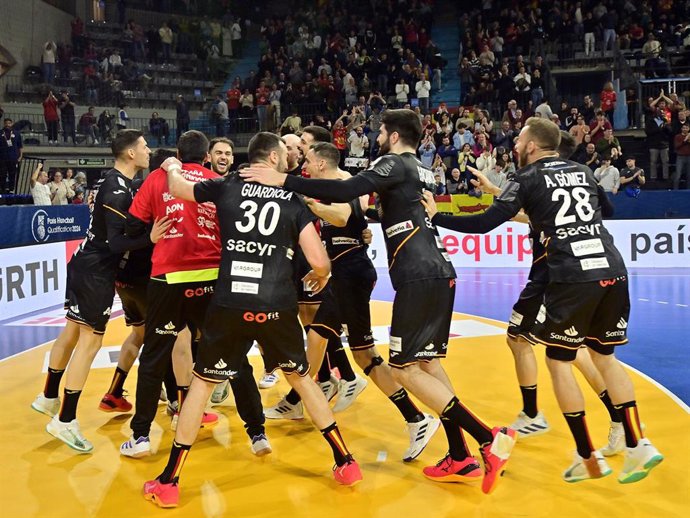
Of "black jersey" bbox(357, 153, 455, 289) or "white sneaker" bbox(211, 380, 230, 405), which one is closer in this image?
"black jersey" bbox(357, 153, 455, 289)

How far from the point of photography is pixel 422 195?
16.2 feet

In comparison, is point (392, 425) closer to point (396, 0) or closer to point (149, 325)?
point (149, 325)

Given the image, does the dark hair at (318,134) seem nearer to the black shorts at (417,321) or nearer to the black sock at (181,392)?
the black shorts at (417,321)

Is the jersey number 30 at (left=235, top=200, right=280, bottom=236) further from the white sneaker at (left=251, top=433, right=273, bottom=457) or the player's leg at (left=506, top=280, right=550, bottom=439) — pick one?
the player's leg at (left=506, top=280, right=550, bottom=439)

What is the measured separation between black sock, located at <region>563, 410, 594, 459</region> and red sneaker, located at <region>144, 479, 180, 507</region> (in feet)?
7.98

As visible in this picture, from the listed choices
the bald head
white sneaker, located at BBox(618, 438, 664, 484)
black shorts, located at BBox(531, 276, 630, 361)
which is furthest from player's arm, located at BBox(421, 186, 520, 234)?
the bald head

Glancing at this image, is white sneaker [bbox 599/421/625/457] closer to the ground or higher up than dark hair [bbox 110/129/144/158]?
closer to the ground

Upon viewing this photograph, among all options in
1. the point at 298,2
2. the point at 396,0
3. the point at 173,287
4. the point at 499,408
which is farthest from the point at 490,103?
the point at 173,287

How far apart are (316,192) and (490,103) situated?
17.9 m

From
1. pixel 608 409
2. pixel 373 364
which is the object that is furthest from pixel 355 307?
pixel 608 409

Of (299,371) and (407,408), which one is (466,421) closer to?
(407,408)

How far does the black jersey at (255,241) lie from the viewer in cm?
456

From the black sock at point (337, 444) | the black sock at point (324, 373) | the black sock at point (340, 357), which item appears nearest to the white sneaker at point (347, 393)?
the black sock at point (340, 357)

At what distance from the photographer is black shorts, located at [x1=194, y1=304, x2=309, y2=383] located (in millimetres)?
4559
